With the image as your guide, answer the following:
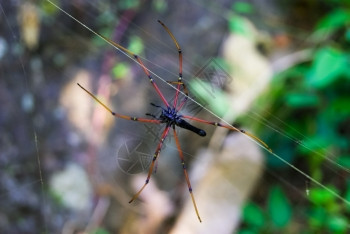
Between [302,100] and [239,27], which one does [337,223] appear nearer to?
[302,100]

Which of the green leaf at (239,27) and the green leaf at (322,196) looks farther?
the green leaf at (239,27)

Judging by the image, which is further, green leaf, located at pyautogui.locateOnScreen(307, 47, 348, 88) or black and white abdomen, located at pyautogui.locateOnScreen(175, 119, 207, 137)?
green leaf, located at pyautogui.locateOnScreen(307, 47, 348, 88)

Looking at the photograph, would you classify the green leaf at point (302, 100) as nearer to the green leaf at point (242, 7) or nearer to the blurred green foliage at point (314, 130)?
the blurred green foliage at point (314, 130)

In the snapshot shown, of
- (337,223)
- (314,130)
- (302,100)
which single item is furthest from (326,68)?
(337,223)

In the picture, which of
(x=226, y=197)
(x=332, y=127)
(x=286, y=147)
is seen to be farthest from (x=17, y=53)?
(x=332, y=127)

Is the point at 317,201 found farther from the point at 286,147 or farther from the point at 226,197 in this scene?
the point at 226,197

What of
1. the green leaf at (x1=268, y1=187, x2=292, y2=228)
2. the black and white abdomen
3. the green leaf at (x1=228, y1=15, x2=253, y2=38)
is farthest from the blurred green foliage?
the black and white abdomen

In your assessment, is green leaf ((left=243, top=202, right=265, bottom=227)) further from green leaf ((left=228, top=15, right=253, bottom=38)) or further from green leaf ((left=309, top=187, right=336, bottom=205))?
green leaf ((left=228, top=15, right=253, bottom=38))

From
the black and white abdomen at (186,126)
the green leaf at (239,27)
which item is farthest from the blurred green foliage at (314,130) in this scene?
the black and white abdomen at (186,126)
